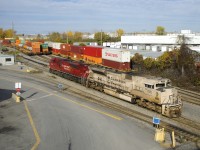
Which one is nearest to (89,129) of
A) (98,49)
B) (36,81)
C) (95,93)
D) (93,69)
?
(95,93)

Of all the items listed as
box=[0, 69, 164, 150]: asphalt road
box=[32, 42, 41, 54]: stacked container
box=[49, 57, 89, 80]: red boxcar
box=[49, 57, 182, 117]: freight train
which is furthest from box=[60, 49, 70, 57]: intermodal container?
box=[0, 69, 164, 150]: asphalt road

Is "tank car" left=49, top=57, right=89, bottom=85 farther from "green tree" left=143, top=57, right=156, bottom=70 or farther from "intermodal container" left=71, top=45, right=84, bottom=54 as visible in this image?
"green tree" left=143, top=57, right=156, bottom=70

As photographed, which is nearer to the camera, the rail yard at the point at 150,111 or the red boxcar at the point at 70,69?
the rail yard at the point at 150,111

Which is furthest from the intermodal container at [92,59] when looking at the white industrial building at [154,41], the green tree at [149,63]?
the white industrial building at [154,41]

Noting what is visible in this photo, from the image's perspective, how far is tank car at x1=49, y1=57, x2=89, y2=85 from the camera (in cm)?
3733

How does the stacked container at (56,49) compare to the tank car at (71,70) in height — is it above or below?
above

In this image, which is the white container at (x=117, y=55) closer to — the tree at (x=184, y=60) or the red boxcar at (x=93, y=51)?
the red boxcar at (x=93, y=51)

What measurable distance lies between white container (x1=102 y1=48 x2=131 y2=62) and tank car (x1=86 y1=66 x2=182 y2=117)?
50.7ft

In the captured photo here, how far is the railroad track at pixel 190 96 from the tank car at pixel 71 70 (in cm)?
1353

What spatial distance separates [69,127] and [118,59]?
29.9m

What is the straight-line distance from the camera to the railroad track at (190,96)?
29734 mm

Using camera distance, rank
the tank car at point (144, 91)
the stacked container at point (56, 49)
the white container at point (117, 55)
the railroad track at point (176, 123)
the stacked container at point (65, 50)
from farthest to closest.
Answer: the stacked container at point (56, 49)
the stacked container at point (65, 50)
the white container at point (117, 55)
the tank car at point (144, 91)
the railroad track at point (176, 123)

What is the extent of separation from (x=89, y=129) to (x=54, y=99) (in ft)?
35.7

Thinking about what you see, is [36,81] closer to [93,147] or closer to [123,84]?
[123,84]
